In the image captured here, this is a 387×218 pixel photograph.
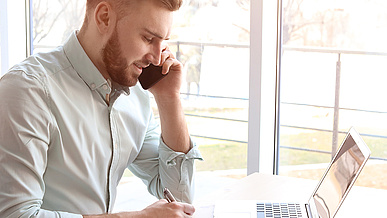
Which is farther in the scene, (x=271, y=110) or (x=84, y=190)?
(x=271, y=110)

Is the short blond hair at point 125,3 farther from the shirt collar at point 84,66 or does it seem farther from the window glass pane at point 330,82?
the window glass pane at point 330,82

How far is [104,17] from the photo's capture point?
1534 millimetres

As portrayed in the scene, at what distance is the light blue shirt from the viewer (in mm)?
1312

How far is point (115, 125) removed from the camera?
5.38 ft

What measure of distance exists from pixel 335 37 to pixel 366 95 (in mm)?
318

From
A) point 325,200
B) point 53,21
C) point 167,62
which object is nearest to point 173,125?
point 167,62

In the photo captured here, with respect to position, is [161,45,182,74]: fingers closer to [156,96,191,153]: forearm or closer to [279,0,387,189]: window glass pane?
[156,96,191,153]: forearm

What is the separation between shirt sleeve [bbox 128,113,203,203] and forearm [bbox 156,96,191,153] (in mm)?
21

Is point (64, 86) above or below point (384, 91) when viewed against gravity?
above

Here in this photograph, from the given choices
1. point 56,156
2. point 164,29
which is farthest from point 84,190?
point 164,29

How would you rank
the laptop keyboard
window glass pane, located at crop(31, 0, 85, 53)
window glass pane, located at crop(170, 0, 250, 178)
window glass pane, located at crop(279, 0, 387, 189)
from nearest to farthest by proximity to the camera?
the laptop keyboard → window glass pane, located at crop(279, 0, 387, 189) → window glass pane, located at crop(170, 0, 250, 178) → window glass pane, located at crop(31, 0, 85, 53)

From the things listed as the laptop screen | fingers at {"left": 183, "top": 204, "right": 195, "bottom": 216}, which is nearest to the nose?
fingers at {"left": 183, "top": 204, "right": 195, "bottom": 216}

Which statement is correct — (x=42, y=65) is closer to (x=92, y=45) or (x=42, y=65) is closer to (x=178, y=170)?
(x=92, y=45)

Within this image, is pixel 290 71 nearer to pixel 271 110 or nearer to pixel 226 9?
pixel 271 110
